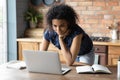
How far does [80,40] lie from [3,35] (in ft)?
7.35

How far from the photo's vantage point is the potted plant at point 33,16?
4.62 m

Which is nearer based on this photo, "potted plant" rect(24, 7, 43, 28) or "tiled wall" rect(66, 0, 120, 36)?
"tiled wall" rect(66, 0, 120, 36)

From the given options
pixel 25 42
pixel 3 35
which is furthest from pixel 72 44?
pixel 3 35

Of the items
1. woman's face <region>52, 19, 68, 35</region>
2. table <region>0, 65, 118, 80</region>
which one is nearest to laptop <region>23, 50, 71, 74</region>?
table <region>0, 65, 118, 80</region>

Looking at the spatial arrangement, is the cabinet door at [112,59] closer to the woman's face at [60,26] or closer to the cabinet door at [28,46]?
the cabinet door at [28,46]

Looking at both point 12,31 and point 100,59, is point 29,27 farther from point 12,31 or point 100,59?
point 100,59

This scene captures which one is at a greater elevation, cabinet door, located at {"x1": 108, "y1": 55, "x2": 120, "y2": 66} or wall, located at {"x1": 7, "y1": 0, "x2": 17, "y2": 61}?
wall, located at {"x1": 7, "y1": 0, "x2": 17, "y2": 61}

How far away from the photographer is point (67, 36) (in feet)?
8.73

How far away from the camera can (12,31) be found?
14.5 ft

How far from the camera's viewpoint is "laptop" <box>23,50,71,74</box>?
2148 mm

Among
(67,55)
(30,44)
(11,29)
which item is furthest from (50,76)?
(11,29)

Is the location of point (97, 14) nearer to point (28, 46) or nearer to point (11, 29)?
point (28, 46)

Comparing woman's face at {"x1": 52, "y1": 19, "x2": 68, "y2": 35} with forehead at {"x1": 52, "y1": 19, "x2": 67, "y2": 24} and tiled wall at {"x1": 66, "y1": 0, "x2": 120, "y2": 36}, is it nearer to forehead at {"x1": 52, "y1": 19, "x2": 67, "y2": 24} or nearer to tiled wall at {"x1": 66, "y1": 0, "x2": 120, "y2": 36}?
forehead at {"x1": 52, "y1": 19, "x2": 67, "y2": 24}

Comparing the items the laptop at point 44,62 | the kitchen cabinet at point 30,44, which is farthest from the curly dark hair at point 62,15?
the kitchen cabinet at point 30,44
